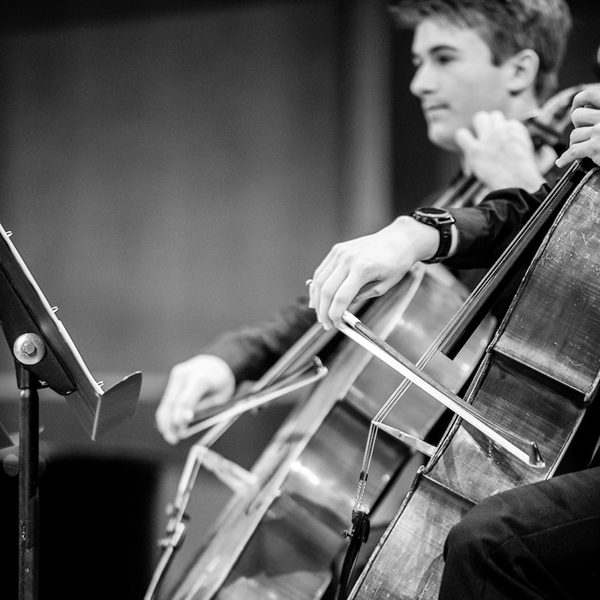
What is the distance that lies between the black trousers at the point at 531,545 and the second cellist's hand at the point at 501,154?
70 centimetres

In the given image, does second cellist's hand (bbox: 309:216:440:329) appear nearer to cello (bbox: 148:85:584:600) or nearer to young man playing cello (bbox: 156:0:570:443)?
cello (bbox: 148:85:584:600)

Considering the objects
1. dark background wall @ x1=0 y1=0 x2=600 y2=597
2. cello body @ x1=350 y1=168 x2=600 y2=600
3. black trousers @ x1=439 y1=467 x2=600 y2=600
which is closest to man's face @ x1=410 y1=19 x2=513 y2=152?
dark background wall @ x1=0 y1=0 x2=600 y2=597

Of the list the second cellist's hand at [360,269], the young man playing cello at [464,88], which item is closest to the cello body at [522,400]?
the second cellist's hand at [360,269]

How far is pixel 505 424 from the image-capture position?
0.94 metres

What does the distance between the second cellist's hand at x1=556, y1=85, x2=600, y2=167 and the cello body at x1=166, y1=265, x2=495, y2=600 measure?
1.35 ft

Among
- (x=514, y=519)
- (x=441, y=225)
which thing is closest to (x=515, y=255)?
(x=441, y=225)

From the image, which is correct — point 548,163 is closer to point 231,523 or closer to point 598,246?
point 598,246

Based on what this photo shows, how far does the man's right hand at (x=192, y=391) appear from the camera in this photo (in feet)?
5.02

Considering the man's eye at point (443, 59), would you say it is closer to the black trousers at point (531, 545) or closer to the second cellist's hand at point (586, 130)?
the second cellist's hand at point (586, 130)

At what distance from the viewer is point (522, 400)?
948 mm

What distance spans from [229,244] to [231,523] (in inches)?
56.7

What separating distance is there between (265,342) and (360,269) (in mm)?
712

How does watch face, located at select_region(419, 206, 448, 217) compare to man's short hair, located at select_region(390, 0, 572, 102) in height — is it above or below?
below

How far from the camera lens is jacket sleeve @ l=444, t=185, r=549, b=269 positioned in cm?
114
